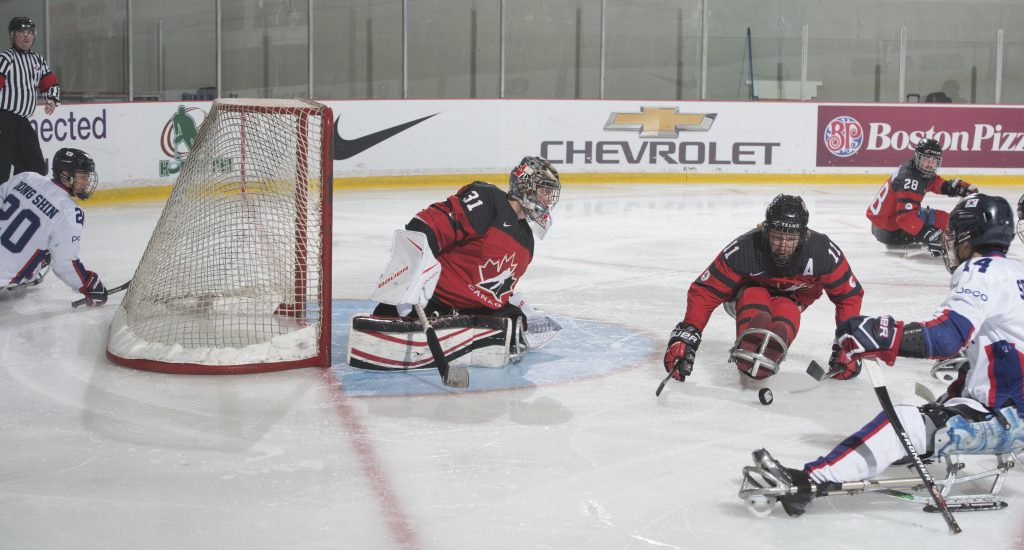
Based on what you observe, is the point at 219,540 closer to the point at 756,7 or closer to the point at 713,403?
the point at 713,403

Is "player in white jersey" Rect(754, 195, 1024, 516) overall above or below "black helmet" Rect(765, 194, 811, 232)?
below

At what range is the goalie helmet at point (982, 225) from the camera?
2695 millimetres

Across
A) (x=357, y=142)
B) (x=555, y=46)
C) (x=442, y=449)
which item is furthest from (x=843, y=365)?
(x=555, y=46)

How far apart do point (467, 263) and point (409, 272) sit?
383 millimetres

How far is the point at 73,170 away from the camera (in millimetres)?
5336

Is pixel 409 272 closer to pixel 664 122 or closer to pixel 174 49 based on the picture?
pixel 174 49

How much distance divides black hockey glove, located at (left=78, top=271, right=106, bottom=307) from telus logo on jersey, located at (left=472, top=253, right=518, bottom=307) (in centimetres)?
212

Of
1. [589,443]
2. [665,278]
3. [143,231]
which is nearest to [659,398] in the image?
[589,443]

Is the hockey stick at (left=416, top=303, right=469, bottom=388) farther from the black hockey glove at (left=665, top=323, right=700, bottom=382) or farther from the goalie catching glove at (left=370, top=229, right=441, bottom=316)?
the black hockey glove at (left=665, top=323, right=700, bottom=382)

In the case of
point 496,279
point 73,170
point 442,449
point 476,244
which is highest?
point 73,170

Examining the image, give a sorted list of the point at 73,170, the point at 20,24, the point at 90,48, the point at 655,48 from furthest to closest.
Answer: the point at 655,48, the point at 90,48, the point at 20,24, the point at 73,170

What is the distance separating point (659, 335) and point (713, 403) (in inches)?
42.3

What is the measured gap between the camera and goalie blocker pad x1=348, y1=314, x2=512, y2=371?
4.03 m

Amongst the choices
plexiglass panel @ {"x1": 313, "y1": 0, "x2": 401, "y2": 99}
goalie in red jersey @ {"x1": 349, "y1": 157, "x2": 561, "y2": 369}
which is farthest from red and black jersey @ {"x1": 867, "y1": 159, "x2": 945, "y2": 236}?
plexiglass panel @ {"x1": 313, "y1": 0, "x2": 401, "y2": 99}
